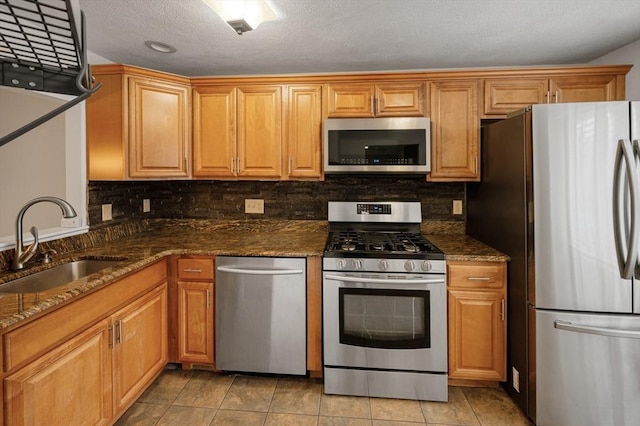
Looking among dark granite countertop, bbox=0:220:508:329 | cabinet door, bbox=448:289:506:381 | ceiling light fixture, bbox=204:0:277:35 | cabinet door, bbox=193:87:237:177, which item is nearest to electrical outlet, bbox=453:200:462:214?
dark granite countertop, bbox=0:220:508:329

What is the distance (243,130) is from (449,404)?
2.35 meters

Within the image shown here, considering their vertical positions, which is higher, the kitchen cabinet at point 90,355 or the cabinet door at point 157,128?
the cabinet door at point 157,128

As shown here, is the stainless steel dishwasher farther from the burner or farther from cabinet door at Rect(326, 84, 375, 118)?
cabinet door at Rect(326, 84, 375, 118)

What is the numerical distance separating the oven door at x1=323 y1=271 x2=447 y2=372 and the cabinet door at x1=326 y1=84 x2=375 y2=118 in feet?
3.97

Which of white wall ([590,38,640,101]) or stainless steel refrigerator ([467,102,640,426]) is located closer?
stainless steel refrigerator ([467,102,640,426])

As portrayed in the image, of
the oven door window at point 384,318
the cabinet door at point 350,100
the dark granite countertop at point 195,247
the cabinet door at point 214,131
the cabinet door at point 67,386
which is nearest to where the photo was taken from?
the cabinet door at point 67,386

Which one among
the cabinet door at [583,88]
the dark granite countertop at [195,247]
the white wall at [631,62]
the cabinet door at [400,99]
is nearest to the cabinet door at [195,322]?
the dark granite countertop at [195,247]

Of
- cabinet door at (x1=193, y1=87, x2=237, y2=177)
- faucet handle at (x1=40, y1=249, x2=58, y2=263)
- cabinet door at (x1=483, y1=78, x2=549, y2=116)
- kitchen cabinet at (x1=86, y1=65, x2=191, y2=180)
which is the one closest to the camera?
faucet handle at (x1=40, y1=249, x2=58, y2=263)

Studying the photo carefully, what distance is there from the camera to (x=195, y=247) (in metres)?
2.37

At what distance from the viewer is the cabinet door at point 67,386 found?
4.04ft

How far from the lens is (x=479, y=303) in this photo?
218cm

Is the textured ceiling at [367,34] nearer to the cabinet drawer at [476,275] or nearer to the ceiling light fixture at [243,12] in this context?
the ceiling light fixture at [243,12]

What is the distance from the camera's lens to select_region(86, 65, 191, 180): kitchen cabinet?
2383mm

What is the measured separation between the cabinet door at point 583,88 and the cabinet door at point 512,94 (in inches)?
3.0
